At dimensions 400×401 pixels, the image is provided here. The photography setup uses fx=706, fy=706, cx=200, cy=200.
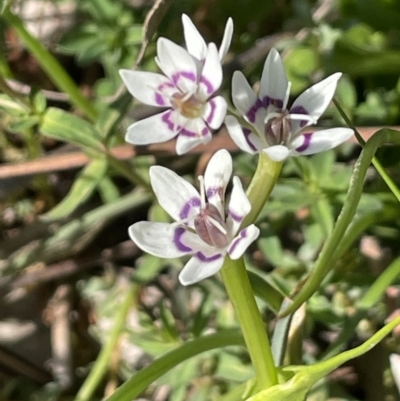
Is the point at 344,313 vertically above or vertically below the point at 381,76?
below

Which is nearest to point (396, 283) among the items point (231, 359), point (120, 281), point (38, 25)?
point (231, 359)

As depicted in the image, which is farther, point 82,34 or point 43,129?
point 82,34

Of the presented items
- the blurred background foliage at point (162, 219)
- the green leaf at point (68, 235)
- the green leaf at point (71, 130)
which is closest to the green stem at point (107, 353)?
the blurred background foliage at point (162, 219)

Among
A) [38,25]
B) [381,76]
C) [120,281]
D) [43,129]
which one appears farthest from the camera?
[38,25]

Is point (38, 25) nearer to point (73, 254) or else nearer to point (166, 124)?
point (73, 254)

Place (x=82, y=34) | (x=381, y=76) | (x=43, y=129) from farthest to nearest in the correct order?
(x=381, y=76) → (x=82, y=34) → (x=43, y=129)

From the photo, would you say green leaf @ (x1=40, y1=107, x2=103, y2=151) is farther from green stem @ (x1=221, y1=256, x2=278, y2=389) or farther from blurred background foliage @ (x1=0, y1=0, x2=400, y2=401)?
green stem @ (x1=221, y1=256, x2=278, y2=389)

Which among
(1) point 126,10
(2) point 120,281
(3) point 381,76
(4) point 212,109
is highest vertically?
(4) point 212,109

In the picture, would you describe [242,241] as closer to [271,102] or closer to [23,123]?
[271,102]
